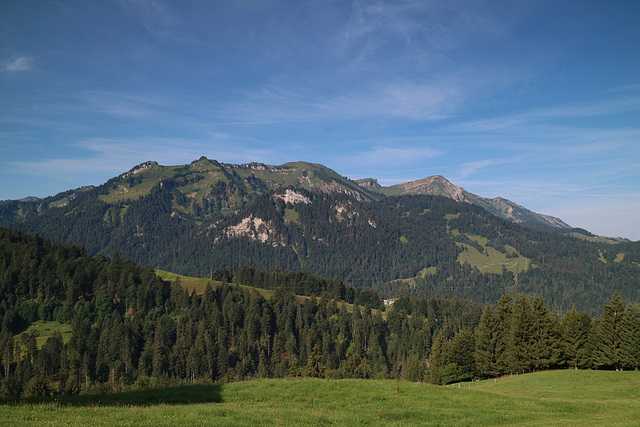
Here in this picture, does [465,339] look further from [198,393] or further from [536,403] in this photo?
[198,393]

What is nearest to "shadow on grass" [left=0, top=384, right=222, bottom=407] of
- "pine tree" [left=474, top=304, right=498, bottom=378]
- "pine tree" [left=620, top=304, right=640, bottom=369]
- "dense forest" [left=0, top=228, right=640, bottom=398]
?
"dense forest" [left=0, top=228, right=640, bottom=398]

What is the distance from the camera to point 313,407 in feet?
100

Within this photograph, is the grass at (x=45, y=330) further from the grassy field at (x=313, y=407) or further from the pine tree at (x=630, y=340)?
the pine tree at (x=630, y=340)

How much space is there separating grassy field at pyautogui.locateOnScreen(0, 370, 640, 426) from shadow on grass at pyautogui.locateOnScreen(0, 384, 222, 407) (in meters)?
0.07

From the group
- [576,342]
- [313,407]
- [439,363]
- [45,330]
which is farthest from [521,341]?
[45,330]

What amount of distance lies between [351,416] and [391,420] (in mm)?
2640

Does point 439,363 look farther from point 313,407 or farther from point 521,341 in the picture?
point 313,407

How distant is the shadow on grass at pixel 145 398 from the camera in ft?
91.2

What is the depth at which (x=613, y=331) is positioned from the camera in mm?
71938

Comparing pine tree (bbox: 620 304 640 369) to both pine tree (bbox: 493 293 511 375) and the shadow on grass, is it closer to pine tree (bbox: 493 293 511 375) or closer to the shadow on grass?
pine tree (bbox: 493 293 511 375)

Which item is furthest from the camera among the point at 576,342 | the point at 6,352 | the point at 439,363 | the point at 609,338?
the point at 6,352

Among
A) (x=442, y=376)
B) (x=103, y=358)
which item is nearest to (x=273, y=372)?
(x=103, y=358)

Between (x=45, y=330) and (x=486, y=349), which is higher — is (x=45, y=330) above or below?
below

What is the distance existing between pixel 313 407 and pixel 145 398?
529 inches
